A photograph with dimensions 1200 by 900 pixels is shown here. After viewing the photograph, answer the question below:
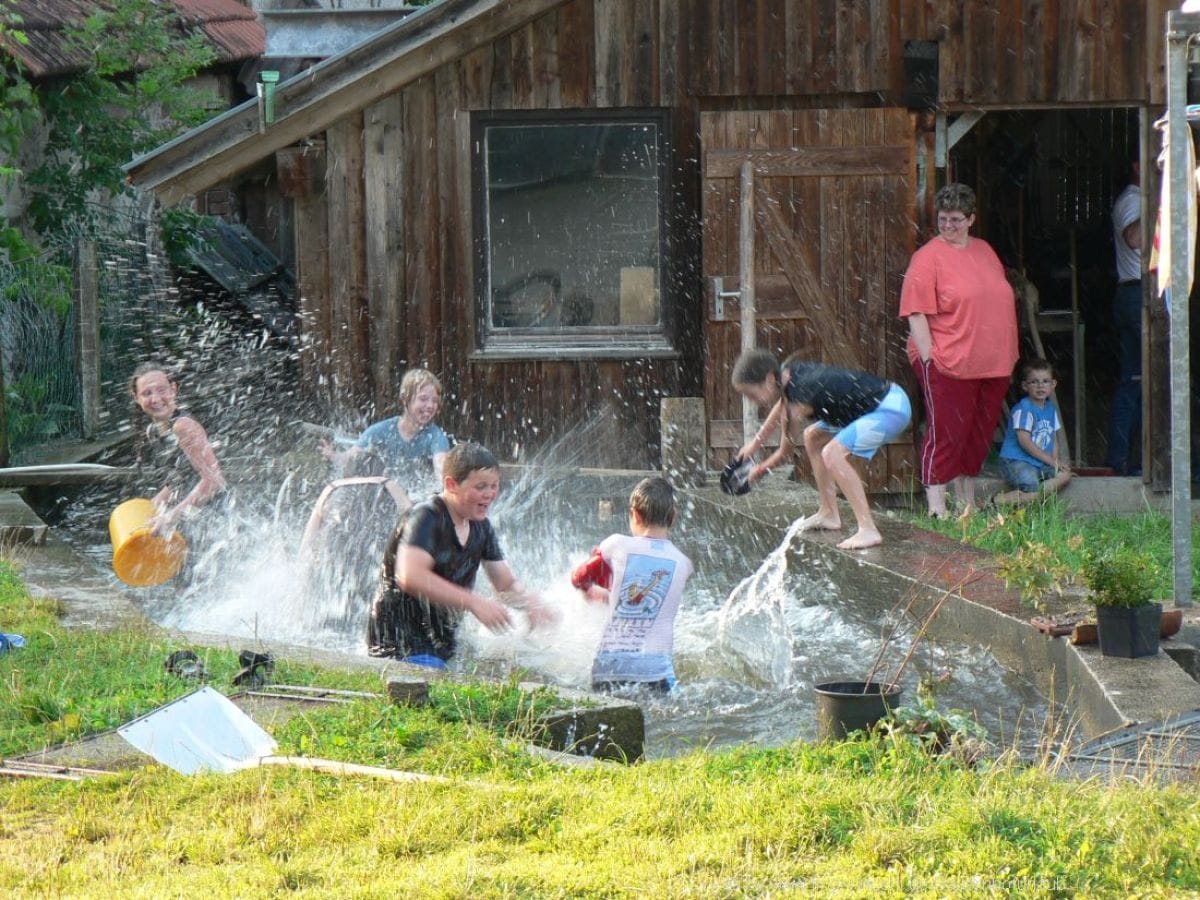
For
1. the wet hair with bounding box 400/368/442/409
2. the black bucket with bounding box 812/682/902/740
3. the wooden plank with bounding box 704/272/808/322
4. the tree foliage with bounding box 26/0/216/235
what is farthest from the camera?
the tree foliage with bounding box 26/0/216/235

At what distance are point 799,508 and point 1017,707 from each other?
3.53 m

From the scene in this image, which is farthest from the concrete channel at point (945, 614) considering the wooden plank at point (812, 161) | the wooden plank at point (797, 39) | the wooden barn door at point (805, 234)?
the wooden plank at point (797, 39)

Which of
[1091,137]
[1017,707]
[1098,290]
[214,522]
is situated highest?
[1091,137]

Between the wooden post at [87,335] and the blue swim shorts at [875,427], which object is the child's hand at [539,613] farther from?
the wooden post at [87,335]

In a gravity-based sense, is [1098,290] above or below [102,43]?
below

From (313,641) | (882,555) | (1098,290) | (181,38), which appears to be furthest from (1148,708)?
(181,38)

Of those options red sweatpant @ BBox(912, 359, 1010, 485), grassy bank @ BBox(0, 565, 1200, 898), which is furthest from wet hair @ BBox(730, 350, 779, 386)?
grassy bank @ BBox(0, 565, 1200, 898)

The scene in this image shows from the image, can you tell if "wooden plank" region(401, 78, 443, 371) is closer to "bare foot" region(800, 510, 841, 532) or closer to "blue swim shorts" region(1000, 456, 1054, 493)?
"bare foot" region(800, 510, 841, 532)

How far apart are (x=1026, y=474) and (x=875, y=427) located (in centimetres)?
261

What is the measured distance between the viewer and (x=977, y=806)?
4.43 metres

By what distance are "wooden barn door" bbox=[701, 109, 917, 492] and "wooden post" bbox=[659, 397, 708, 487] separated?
0.52ft

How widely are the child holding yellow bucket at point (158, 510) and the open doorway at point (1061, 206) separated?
825cm

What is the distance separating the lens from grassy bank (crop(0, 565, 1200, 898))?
4070 millimetres

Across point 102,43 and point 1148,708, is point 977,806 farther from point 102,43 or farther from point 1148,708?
point 102,43
